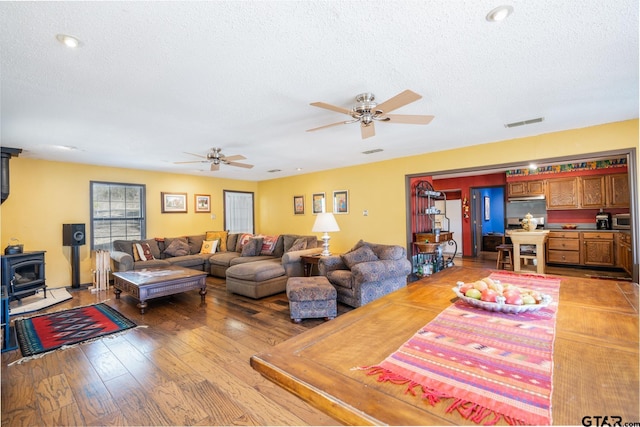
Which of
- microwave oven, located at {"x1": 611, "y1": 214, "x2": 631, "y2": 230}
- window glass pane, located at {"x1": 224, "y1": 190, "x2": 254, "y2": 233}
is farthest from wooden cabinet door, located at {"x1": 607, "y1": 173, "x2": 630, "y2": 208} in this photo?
window glass pane, located at {"x1": 224, "y1": 190, "x2": 254, "y2": 233}

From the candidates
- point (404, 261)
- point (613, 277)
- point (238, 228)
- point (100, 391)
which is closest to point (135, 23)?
point (100, 391)

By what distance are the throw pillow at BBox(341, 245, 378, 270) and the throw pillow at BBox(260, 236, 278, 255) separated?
2.21 metres

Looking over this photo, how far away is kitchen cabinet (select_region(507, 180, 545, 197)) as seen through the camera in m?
6.78

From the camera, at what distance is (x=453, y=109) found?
3.05 m

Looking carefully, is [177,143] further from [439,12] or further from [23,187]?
[439,12]

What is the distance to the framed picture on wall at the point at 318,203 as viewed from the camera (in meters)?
6.84

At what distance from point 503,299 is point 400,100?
5.37 feet

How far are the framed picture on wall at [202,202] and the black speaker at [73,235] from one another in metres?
2.38

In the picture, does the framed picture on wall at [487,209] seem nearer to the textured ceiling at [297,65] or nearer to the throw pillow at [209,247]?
the textured ceiling at [297,65]

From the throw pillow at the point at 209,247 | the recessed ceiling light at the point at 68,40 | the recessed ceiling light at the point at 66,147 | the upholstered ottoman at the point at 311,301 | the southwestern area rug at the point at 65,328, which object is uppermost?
the recessed ceiling light at the point at 68,40

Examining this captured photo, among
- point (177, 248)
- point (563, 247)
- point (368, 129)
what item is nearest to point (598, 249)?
point (563, 247)

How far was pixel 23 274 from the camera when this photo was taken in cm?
448

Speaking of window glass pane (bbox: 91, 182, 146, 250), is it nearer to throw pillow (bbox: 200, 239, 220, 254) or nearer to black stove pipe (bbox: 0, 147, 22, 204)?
throw pillow (bbox: 200, 239, 220, 254)

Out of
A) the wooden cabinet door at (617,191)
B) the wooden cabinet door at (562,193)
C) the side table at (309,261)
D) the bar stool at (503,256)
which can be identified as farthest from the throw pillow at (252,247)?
the wooden cabinet door at (617,191)
